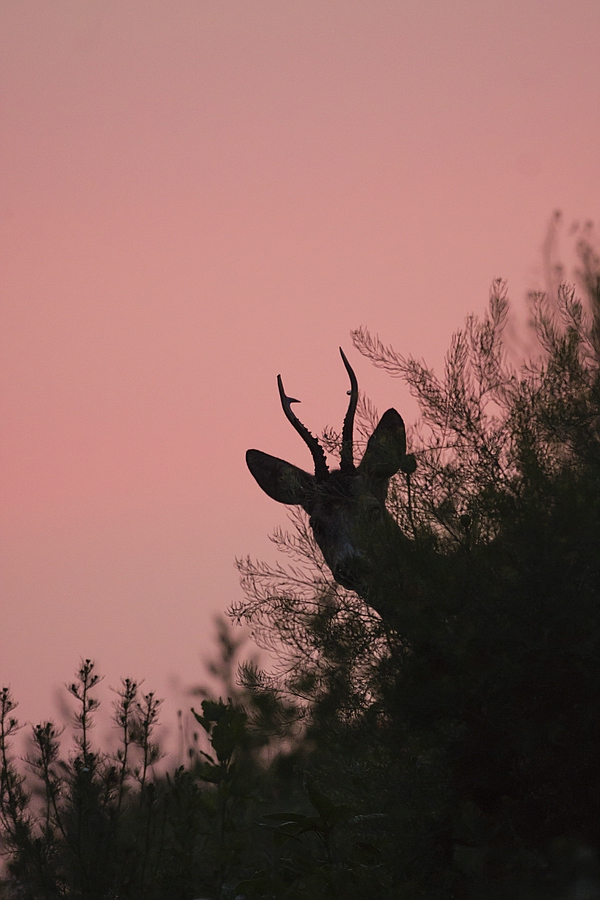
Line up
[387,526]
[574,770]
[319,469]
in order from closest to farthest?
[574,770] → [387,526] → [319,469]

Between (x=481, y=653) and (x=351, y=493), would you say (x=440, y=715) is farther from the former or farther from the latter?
(x=351, y=493)

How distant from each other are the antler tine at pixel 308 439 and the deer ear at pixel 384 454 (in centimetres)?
142

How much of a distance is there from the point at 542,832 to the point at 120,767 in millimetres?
2931

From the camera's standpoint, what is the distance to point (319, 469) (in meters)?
9.02

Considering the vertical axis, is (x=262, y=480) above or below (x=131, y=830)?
above

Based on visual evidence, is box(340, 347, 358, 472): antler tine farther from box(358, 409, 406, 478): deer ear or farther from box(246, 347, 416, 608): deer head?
box(358, 409, 406, 478): deer ear

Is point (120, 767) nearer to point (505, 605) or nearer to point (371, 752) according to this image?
point (371, 752)

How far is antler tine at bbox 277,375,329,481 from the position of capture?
901cm

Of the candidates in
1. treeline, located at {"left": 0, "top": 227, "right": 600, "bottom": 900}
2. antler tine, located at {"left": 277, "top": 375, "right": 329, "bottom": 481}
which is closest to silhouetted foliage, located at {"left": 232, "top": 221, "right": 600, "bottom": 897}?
treeline, located at {"left": 0, "top": 227, "right": 600, "bottom": 900}

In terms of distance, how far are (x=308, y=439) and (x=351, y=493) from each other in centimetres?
147

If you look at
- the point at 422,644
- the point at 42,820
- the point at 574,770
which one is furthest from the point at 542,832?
the point at 42,820

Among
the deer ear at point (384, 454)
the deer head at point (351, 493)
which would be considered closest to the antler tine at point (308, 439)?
the deer head at point (351, 493)

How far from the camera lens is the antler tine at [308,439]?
901cm

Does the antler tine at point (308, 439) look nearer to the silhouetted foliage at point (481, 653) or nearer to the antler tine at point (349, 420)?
the antler tine at point (349, 420)
